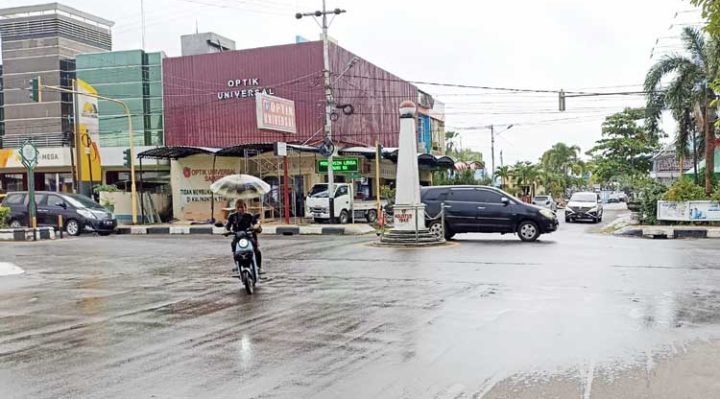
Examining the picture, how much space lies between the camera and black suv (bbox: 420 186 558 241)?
61.3ft

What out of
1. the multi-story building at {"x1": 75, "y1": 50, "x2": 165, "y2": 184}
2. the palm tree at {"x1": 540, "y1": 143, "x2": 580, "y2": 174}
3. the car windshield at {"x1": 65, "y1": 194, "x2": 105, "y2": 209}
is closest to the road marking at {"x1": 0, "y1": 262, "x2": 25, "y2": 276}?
the car windshield at {"x1": 65, "y1": 194, "x2": 105, "y2": 209}

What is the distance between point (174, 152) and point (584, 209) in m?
19.8

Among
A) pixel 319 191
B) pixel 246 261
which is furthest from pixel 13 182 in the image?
pixel 246 261

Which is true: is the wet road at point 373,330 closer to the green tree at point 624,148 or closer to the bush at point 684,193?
the bush at point 684,193

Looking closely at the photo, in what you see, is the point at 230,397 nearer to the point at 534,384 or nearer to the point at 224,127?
the point at 534,384

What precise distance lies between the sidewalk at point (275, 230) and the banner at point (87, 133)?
7.18 metres

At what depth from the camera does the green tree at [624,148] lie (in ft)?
203

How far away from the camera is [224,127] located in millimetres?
34500

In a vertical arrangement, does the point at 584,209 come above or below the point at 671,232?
above

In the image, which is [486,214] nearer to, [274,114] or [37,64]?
[274,114]

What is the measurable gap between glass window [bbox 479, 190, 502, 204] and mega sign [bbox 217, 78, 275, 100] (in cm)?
1725

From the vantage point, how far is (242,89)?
34.1 meters

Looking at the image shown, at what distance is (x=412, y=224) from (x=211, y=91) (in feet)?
67.8

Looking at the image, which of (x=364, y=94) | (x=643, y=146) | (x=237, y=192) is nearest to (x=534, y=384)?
(x=237, y=192)
